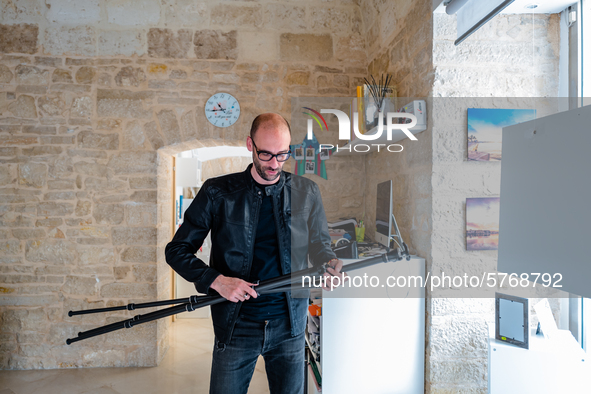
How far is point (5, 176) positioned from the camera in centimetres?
332

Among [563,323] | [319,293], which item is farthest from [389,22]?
[563,323]

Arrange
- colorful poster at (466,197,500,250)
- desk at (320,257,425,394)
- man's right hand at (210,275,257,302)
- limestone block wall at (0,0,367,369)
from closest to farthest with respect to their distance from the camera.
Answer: man's right hand at (210,275,257,302), colorful poster at (466,197,500,250), desk at (320,257,425,394), limestone block wall at (0,0,367,369)

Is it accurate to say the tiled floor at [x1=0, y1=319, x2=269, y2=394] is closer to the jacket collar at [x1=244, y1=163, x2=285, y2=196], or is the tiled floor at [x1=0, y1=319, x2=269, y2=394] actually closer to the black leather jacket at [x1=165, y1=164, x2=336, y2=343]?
the black leather jacket at [x1=165, y1=164, x2=336, y2=343]

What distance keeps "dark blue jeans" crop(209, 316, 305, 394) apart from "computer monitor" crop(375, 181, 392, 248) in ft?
2.03

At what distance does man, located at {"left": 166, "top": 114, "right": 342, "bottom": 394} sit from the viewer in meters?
1.55

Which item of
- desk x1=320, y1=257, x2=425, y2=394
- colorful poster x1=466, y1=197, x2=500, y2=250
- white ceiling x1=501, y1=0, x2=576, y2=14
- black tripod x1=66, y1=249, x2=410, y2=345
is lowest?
desk x1=320, y1=257, x2=425, y2=394

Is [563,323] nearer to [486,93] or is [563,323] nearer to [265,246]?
[486,93]

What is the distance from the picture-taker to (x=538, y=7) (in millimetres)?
1880

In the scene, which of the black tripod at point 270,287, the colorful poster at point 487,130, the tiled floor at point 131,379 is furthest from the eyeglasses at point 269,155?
the tiled floor at point 131,379

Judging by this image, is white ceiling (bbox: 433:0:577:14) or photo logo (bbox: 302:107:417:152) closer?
photo logo (bbox: 302:107:417:152)

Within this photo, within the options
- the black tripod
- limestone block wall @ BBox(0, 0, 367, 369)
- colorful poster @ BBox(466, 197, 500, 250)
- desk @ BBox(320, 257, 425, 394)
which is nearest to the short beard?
the black tripod

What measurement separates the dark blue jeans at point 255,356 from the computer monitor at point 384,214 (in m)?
0.62

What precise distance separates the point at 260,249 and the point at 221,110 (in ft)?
7.06

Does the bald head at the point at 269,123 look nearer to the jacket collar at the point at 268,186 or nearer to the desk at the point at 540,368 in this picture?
→ the jacket collar at the point at 268,186
